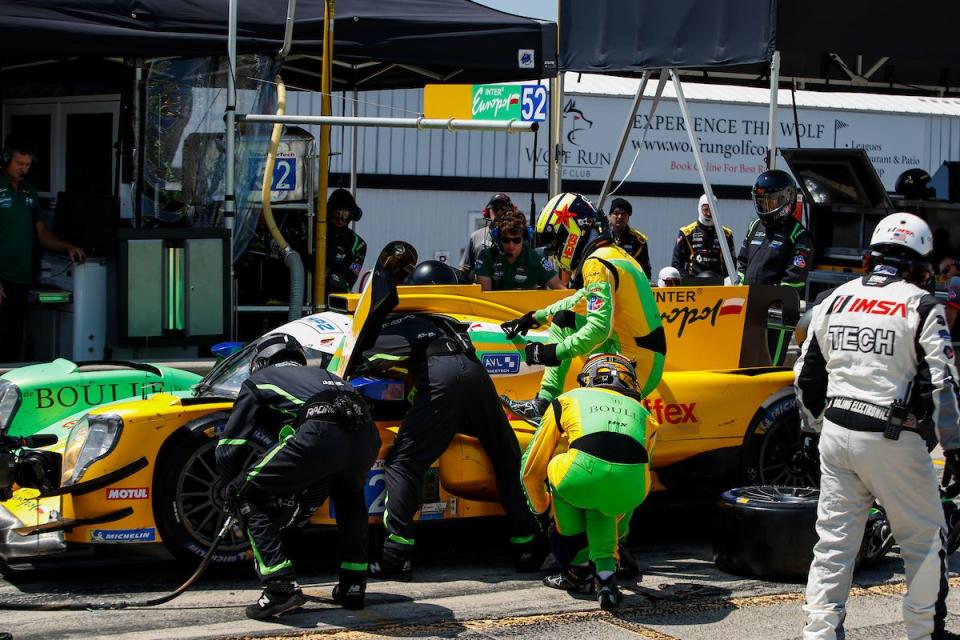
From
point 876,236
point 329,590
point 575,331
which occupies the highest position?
point 876,236

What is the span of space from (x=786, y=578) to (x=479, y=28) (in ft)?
20.6

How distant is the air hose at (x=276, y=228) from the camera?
37.0 feet

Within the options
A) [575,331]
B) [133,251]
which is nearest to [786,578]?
[575,331]

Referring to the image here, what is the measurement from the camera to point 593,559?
19.8ft

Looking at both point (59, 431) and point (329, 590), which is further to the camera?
point (59, 431)

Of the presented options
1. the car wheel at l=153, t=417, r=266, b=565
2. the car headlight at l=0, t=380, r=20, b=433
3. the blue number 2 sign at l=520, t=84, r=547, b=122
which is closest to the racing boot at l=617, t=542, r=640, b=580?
the car wheel at l=153, t=417, r=266, b=565

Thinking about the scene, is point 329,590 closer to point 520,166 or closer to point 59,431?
point 59,431

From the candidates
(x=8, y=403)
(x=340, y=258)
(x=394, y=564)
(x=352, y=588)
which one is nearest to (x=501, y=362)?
(x=394, y=564)

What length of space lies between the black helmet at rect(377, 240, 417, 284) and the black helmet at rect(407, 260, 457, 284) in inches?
2.0

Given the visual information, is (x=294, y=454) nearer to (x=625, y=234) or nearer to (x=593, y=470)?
(x=593, y=470)

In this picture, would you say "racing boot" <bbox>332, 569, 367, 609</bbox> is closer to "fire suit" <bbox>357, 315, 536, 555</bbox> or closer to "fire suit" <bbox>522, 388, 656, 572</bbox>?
"fire suit" <bbox>357, 315, 536, 555</bbox>

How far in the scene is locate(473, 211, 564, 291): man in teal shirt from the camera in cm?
951

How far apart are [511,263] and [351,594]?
4.21 metres

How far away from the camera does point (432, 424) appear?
6.50m
